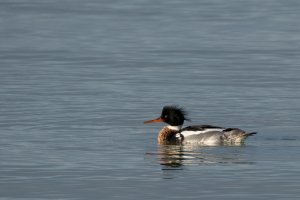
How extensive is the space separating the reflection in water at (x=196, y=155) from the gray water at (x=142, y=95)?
0.11ft

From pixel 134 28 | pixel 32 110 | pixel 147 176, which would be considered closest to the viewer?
pixel 147 176

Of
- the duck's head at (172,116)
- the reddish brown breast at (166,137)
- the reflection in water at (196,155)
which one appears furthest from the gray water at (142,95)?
the duck's head at (172,116)

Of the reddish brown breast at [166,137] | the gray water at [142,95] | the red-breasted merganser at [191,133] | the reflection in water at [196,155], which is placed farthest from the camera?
the reddish brown breast at [166,137]

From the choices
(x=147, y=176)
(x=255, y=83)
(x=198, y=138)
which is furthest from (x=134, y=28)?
(x=147, y=176)

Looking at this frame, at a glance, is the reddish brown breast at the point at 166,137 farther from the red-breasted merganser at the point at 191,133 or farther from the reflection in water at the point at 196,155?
the reflection in water at the point at 196,155

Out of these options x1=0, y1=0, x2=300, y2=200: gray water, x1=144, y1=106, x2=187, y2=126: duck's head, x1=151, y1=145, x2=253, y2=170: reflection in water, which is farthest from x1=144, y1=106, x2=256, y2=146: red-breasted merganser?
x1=0, y1=0, x2=300, y2=200: gray water

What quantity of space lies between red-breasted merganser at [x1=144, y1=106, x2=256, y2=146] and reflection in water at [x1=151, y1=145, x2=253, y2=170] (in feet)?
0.57

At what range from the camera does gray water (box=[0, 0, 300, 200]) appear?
18.9 metres

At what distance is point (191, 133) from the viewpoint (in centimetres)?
2306

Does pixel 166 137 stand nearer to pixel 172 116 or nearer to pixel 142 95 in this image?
pixel 172 116

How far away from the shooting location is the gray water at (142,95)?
61.9 feet

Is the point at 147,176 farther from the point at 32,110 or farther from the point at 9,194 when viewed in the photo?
the point at 32,110

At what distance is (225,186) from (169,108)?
5.96 m

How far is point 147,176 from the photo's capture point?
1927cm
